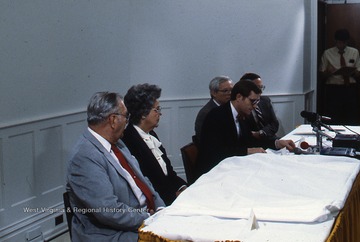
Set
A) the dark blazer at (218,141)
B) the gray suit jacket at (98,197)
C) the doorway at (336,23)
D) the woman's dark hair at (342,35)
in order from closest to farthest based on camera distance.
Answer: the gray suit jacket at (98,197), the dark blazer at (218,141), the woman's dark hair at (342,35), the doorway at (336,23)

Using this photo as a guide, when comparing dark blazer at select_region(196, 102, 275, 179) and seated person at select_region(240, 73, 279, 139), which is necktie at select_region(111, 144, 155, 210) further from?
seated person at select_region(240, 73, 279, 139)

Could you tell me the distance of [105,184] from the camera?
2.79 meters

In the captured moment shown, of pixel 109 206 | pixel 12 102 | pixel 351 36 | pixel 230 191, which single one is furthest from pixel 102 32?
pixel 351 36

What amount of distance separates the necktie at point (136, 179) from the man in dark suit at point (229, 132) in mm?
808

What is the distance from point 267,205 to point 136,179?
3.21 ft

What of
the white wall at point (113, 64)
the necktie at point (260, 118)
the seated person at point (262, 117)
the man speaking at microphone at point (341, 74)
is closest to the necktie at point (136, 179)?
the white wall at point (113, 64)

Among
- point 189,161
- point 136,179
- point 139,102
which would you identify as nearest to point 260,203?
point 136,179

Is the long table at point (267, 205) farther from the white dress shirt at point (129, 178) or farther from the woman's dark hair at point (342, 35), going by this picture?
the woman's dark hair at point (342, 35)

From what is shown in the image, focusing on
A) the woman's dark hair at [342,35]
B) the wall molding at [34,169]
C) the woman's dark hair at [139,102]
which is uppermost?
the woman's dark hair at [342,35]

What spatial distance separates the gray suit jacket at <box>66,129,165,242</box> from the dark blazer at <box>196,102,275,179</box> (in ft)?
3.42

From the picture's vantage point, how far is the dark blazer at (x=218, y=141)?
3922 millimetres

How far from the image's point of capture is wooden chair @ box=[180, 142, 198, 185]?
12.4 ft

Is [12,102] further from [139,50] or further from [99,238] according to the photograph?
[139,50]

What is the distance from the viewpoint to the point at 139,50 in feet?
19.7
